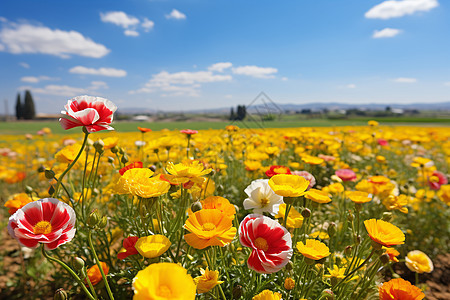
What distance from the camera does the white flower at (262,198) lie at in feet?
3.21

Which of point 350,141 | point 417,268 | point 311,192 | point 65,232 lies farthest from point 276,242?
point 350,141

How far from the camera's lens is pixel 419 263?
1434 mm

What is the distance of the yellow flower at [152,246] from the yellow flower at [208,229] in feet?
0.23

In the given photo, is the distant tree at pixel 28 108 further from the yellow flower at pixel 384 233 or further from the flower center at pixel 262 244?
Result: the yellow flower at pixel 384 233

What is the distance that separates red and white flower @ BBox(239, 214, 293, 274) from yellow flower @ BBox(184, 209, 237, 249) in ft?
0.18

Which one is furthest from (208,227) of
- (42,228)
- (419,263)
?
(419,263)

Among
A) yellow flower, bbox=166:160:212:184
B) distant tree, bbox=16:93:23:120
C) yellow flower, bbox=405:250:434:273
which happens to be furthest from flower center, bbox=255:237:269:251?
distant tree, bbox=16:93:23:120

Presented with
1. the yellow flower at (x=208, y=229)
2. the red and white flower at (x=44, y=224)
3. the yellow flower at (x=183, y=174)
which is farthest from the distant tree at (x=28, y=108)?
the yellow flower at (x=208, y=229)

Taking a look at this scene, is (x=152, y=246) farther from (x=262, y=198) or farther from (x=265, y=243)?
(x=262, y=198)

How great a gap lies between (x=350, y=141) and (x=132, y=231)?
404 centimetres

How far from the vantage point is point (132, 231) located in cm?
134

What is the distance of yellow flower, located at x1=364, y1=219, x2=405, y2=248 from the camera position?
29.2 inches

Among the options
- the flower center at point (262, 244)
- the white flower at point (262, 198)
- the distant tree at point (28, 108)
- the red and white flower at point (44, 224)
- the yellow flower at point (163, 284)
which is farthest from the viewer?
the distant tree at point (28, 108)

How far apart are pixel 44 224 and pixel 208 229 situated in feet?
1.48
